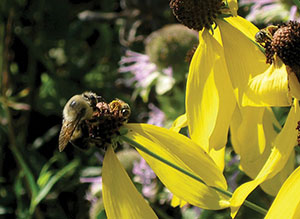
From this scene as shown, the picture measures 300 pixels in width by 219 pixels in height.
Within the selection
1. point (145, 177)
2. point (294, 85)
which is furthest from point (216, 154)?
point (145, 177)

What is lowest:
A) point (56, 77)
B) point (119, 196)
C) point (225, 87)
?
point (56, 77)

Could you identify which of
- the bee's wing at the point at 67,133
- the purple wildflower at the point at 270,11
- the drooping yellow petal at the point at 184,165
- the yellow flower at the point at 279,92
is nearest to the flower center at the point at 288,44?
the yellow flower at the point at 279,92

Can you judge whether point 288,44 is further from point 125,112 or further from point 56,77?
point 56,77

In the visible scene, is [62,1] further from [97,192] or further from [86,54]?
[97,192]

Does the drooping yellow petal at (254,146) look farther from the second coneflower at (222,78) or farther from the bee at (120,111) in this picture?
the bee at (120,111)

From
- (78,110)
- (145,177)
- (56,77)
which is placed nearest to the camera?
(78,110)

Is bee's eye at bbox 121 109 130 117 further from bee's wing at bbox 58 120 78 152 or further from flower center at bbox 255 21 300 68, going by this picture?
flower center at bbox 255 21 300 68
